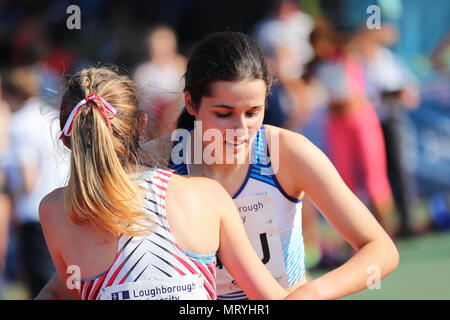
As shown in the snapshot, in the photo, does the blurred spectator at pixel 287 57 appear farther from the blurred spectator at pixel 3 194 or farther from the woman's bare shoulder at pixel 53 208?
the woman's bare shoulder at pixel 53 208

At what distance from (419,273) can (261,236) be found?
10.2ft

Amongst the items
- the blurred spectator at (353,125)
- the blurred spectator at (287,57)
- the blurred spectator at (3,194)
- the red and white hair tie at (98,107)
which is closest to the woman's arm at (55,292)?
the red and white hair tie at (98,107)

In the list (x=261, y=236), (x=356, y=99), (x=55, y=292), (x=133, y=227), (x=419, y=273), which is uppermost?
(x=356, y=99)

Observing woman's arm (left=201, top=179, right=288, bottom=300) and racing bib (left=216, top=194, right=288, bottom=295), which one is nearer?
woman's arm (left=201, top=179, right=288, bottom=300)

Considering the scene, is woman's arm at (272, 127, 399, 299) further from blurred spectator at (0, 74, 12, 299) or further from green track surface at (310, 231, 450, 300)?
blurred spectator at (0, 74, 12, 299)

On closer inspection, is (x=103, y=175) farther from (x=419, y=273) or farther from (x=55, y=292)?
(x=419, y=273)

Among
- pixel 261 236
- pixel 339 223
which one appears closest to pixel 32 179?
pixel 261 236

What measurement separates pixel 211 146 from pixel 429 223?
175 inches

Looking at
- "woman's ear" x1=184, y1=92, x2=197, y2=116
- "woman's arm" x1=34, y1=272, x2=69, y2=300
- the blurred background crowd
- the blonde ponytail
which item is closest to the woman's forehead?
"woman's ear" x1=184, y1=92, x2=197, y2=116

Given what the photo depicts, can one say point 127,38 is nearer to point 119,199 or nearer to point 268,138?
point 268,138

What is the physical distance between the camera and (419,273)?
5.27 metres

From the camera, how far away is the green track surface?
4.75 metres

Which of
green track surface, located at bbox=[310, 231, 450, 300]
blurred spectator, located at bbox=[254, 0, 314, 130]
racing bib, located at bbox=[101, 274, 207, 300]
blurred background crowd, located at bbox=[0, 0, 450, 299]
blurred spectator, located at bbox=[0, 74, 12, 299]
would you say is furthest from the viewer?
blurred spectator, located at bbox=[254, 0, 314, 130]

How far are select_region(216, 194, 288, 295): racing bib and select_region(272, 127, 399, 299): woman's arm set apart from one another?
0.17 meters
